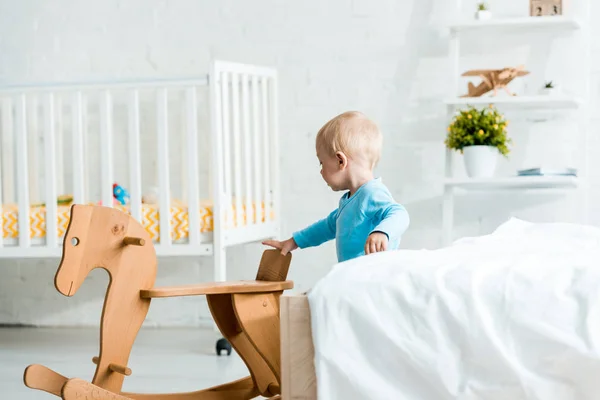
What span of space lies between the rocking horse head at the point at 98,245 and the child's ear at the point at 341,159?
0.42 meters

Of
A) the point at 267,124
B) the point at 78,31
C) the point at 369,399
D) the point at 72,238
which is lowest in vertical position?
the point at 369,399

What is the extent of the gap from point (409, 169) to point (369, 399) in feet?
6.61

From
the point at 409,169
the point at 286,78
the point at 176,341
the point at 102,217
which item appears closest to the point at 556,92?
the point at 409,169

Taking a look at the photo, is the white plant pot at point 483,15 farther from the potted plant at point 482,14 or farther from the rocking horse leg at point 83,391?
the rocking horse leg at point 83,391

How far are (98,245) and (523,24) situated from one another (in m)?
1.82

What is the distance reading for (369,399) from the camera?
1208 millimetres

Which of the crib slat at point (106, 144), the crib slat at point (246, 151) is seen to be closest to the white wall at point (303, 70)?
the crib slat at point (246, 151)

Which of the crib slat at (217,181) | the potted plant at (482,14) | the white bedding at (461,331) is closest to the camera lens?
the white bedding at (461,331)

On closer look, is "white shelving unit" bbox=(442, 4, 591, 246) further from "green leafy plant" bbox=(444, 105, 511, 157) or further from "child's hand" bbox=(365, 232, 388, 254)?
"child's hand" bbox=(365, 232, 388, 254)

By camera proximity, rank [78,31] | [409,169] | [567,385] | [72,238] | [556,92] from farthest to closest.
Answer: [78,31], [409,169], [556,92], [72,238], [567,385]

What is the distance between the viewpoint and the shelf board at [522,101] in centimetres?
282

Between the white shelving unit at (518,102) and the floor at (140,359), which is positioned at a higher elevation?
the white shelving unit at (518,102)

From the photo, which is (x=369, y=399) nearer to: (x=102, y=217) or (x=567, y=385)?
(x=567, y=385)

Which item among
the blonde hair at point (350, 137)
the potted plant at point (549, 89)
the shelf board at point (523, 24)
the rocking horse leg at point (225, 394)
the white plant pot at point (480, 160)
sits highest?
the shelf board at point (523, 24)
